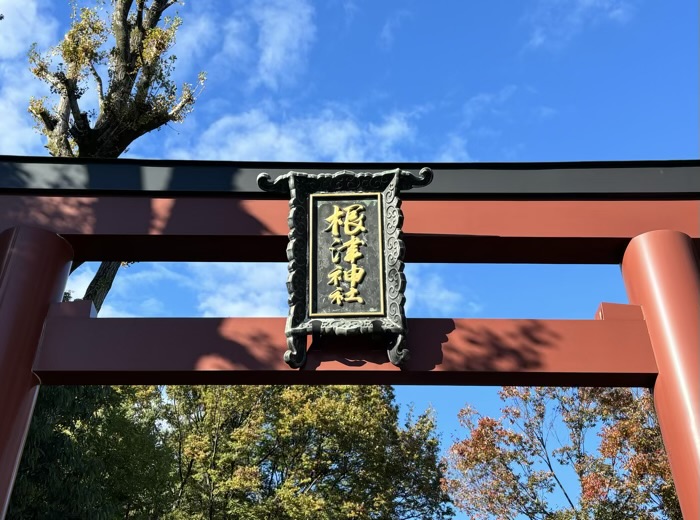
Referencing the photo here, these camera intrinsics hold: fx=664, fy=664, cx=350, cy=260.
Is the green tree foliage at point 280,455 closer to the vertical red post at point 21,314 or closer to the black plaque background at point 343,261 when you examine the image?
the vertical red post at point 21,314

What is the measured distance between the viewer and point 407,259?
496 cm

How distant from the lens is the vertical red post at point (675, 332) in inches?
150

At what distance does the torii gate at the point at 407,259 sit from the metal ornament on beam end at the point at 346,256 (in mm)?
187

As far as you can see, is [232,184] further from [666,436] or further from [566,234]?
[666,436]

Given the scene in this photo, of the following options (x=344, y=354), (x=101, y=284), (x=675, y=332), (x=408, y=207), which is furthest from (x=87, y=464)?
(x=675, y=332)

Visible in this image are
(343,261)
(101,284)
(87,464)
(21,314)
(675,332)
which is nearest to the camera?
(675,332)

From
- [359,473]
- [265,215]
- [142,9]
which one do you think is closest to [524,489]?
[359,473]

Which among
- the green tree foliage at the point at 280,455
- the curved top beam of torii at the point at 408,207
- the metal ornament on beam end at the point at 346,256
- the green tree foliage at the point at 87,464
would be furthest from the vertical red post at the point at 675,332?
the green tree foliage at the point at 280,455

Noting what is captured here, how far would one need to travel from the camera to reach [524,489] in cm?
1155

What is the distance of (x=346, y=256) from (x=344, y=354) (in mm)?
653

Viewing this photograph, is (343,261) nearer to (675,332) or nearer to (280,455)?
(675,332)

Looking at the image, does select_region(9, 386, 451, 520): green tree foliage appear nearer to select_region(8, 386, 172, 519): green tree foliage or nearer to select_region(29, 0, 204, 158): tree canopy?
select_region(8, 386, 172, 519): green tree foliage

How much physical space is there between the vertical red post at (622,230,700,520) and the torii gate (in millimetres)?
10

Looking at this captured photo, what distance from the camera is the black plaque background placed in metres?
4.21
